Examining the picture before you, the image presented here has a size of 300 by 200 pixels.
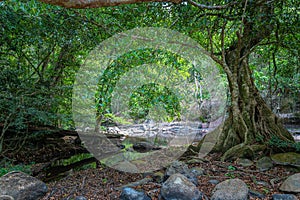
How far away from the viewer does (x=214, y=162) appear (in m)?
3.99

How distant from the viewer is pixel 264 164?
367cm

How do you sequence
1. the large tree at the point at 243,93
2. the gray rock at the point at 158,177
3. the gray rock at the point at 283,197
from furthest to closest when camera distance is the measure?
the large tree at the point at 243,93 < the gray rock at the point at 158,177 < the gray rock at the point at 283,197

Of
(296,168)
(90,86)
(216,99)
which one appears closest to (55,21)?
(90,86)

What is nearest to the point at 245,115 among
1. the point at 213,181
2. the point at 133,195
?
the point at 213,181

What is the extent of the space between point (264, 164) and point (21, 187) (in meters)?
3.74

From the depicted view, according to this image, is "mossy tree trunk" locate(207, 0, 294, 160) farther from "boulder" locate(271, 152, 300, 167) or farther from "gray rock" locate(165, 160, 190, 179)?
"gray rock" locate(165, 160, 190, 179)

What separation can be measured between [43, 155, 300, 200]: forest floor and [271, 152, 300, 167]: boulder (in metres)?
0.09

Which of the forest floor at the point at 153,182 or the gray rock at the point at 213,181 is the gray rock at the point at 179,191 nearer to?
the forest floor at the point at 153,182

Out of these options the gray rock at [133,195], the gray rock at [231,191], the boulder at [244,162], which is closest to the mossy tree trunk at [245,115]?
the boulder at [244,162]

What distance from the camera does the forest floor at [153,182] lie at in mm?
2977

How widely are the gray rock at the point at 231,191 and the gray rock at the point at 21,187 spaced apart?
2.37 metres

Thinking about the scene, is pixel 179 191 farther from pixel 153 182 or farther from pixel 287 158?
pixel 287 158

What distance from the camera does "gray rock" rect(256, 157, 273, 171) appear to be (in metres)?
3.58

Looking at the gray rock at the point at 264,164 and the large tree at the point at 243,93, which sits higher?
the large tree at the point at 243,93
